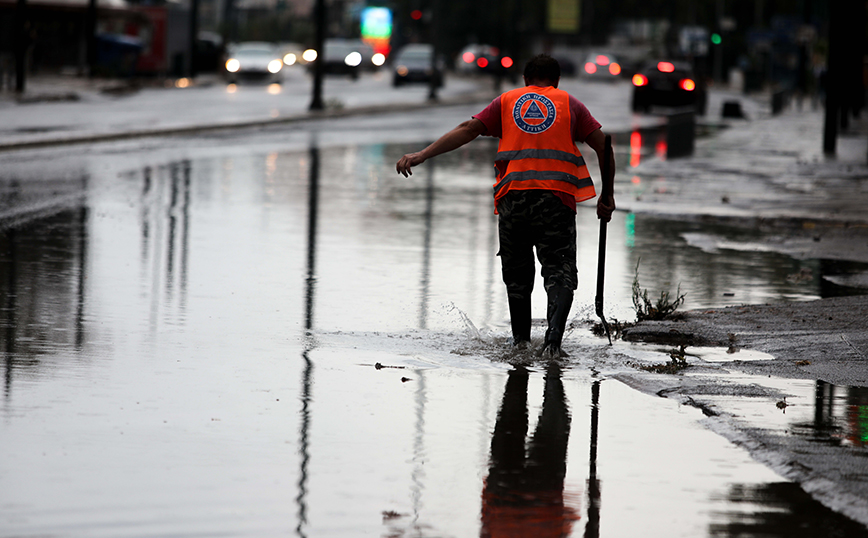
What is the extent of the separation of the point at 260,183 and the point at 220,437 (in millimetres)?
12286

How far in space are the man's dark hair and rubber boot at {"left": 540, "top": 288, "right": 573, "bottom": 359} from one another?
113 centimetres

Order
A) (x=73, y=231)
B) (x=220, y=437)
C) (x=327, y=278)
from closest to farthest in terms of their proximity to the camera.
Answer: (x=220, y=437) < (x=327, y=278) < (x=73, y=231)

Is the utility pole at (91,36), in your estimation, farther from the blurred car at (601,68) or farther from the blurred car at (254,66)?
the blurred car at (601,68)

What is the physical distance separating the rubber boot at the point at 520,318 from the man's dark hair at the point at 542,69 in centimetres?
120

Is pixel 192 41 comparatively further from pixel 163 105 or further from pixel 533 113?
pixel 533 113

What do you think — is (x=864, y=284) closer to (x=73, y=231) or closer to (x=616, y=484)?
(x=616, y=484)

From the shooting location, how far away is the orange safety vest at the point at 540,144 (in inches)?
282

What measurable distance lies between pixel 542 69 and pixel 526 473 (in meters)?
2.74

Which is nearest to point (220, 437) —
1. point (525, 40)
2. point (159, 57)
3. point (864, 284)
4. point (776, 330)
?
point (776, 330)

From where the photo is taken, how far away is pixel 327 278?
1012 cm

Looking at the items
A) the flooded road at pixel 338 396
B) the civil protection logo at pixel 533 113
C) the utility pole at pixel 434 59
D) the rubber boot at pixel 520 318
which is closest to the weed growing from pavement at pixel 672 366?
the flooded road at pixel 338 396

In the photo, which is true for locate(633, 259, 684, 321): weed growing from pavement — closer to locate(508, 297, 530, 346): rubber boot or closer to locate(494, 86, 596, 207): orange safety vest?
locate(508, 297, 530, 346): rubber boot

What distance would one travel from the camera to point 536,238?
7398 mm

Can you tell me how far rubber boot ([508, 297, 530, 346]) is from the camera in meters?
7.46
